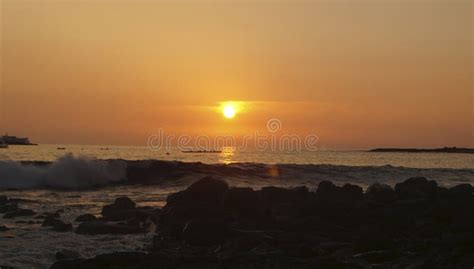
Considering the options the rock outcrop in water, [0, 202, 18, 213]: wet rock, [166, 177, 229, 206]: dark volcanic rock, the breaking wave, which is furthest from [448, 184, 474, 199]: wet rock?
the breaking wave

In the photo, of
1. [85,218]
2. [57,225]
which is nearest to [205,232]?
[57,225]

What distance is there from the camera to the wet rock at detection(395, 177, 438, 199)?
19.8m

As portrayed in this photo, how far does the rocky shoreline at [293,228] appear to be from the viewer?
34.4 ft

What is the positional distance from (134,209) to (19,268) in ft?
25.5

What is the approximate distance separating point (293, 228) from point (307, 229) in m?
0.36

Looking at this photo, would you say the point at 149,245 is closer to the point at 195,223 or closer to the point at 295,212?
the point at 195,223

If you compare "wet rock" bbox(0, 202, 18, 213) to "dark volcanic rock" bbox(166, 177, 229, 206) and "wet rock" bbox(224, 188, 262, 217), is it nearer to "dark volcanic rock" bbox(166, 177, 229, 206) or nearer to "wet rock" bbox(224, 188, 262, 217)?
"dark volcanic rock" bbox(166, 177, 229, 206)

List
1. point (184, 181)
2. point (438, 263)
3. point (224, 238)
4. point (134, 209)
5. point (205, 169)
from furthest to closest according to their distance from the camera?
point (205, 169)
point (184, 181)
point (134, 209)
point (224, 238)
point (438, 263)

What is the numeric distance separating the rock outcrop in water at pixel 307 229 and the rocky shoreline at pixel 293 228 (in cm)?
2

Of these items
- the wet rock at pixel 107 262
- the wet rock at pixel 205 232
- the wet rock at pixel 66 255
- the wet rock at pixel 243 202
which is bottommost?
the wet rock at pixel 66 255

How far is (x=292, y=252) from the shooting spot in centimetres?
1102

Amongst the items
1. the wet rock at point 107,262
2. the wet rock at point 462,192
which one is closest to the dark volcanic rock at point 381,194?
the wet rock at point 462,192

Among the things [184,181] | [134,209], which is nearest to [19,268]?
[134,209]

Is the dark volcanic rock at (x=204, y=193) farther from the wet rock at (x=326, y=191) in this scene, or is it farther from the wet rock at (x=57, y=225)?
the wet rock at (x=326, y=191)
